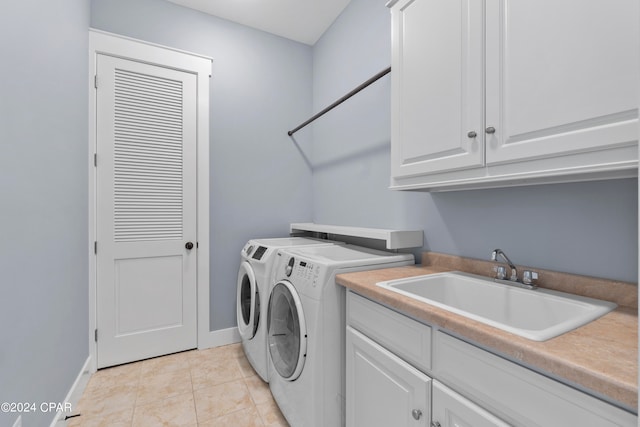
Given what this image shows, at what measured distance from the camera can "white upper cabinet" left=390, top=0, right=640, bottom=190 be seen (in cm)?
74

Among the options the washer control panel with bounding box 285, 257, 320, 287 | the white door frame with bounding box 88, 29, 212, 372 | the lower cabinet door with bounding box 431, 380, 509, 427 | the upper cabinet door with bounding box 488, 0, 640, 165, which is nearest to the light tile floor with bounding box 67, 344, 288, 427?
the white door frame with bounding box 88, 29, 212, 372

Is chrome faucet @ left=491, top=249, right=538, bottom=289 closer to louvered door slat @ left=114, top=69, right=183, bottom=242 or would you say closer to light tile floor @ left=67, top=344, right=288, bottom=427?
light tile floor @ left=67, top=344, right=288, bottom=427

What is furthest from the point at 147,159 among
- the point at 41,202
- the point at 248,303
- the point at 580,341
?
the point at 580,341

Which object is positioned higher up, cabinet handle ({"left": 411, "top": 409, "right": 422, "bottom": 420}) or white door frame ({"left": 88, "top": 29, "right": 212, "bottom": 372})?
white door frame ({"left": 88, "top": 29, "right": 212, "bottom": 372})

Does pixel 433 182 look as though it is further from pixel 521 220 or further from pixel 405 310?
pixel 405 310

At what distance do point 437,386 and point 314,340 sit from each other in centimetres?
57

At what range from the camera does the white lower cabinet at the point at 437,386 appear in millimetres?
609

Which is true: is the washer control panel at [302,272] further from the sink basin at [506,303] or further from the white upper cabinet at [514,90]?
the white upper cabinet at [514,90]

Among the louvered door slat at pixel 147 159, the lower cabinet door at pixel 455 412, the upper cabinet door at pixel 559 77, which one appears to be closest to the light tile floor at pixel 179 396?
the louvered door slat at pixel 147 159

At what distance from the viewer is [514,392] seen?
0.68 metres

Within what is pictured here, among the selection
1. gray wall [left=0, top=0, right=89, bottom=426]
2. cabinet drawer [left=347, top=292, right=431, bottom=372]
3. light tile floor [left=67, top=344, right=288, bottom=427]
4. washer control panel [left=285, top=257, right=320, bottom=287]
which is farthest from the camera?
light tile floor [left=67, top=344, right=288, bottom=427]

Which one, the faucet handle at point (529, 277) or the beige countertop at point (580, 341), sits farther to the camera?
the faucet handle at point (529, 277)

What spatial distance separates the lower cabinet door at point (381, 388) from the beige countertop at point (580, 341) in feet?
0.66

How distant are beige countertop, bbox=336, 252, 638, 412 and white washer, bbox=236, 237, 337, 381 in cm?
84
